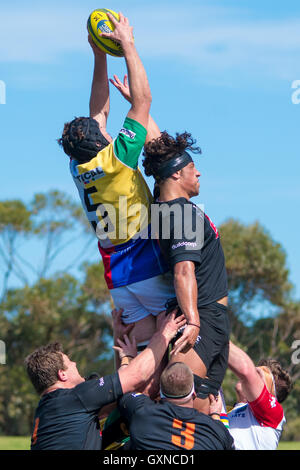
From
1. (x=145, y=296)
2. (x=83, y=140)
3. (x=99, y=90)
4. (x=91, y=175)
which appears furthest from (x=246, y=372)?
(x=99, y=90)

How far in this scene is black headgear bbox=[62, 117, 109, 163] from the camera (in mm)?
5984

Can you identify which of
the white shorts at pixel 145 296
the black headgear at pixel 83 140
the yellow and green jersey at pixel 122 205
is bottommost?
the white shorts at pixel 145 296

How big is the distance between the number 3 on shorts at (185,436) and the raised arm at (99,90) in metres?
2.86

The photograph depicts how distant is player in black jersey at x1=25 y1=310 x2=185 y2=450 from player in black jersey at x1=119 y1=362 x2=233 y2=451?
26cm

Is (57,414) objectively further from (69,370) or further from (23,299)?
(23,299)

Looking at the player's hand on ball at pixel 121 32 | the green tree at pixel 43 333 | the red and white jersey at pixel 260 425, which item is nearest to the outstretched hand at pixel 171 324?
the red and white jersey at pixel 260 425

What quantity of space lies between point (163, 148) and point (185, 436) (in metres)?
2.37

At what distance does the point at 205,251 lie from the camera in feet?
19.2

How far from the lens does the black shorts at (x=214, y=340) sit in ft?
18.9

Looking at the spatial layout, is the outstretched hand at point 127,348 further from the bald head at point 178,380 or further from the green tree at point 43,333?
the green tree at point 43,333

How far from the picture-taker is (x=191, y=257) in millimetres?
5562

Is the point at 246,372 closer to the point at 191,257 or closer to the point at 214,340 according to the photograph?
the point at 214,340

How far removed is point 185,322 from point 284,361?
1195 inches

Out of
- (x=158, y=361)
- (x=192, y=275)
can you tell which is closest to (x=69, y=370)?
(x=158, y=361)
